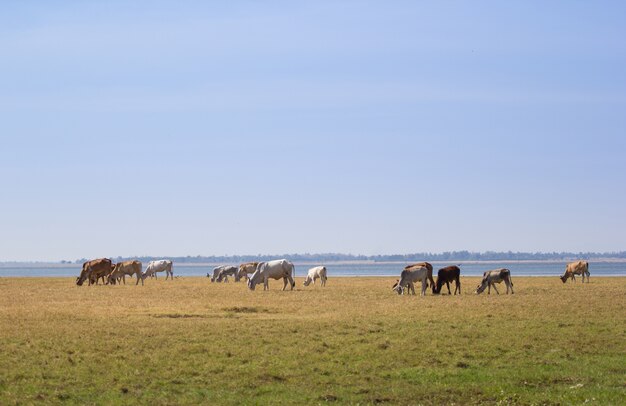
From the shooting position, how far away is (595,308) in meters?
29.2

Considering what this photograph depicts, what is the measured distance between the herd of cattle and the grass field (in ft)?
33.7

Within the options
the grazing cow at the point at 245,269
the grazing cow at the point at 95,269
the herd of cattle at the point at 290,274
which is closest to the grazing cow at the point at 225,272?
the herd of cattle at the point at 290,274

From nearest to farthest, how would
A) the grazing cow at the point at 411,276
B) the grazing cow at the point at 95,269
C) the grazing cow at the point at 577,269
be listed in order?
1. the grazing cow at the point at 411,276
2. the grazing cow at the point at 95,269
3. the grazing cow at the point at 577,269

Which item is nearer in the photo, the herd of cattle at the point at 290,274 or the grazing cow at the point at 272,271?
the herd of cattle at the point at 290,274

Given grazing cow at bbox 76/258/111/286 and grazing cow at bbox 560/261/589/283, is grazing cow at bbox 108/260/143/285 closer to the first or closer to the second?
grazing cow at bbox 76/258/111/286

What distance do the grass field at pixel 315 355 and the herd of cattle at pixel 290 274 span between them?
405 inches

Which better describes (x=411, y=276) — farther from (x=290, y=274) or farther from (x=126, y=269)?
(x=126, y=269)

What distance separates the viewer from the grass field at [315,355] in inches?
615

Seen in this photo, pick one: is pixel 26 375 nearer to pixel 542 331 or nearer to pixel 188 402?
pixel 188 402

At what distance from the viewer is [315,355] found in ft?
62.6

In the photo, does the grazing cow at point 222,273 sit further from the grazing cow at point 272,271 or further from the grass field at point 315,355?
the grass field at point 315,355

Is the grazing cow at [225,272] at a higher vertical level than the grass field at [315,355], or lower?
higher

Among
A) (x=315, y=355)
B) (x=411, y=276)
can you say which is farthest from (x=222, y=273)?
(x=315, y=355)

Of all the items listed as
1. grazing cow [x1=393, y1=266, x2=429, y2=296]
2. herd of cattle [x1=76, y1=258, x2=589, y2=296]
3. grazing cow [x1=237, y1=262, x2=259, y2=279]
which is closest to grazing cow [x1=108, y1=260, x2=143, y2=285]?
herd of cattle [x1=76, y1=258, x2=589, y2=296]
